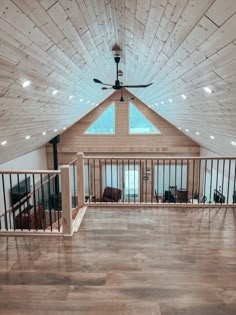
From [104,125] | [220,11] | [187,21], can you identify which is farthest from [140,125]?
[220,11]

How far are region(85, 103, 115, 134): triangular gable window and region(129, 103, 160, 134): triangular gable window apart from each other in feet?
2.74

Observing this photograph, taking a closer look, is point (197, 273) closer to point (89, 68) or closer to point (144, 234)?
point (144, 234)

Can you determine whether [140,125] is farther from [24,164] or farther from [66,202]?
→ [66,202]

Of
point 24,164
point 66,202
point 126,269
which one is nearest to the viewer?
point 126,269

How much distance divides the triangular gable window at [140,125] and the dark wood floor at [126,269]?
7551 millimetres

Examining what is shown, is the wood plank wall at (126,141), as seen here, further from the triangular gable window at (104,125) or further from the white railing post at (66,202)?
the white railing post at (66,202)

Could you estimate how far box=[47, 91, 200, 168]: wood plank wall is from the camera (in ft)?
37.2

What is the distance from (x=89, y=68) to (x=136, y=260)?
9.59ft

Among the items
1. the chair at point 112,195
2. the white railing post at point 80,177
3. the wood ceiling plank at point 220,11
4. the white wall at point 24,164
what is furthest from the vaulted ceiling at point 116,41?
the chair at point 112,195

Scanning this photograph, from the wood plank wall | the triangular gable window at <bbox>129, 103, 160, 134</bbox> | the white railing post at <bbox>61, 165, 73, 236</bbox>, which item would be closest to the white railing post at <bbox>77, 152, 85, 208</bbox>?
the white railing post at <bbox>61, 165, 73, 236</bbox>

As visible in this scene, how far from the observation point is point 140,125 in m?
11.4

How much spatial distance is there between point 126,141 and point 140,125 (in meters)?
0.98

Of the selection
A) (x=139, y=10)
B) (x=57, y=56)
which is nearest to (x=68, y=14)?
(x=139, y=10)

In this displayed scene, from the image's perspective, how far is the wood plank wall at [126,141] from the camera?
37.2ft
